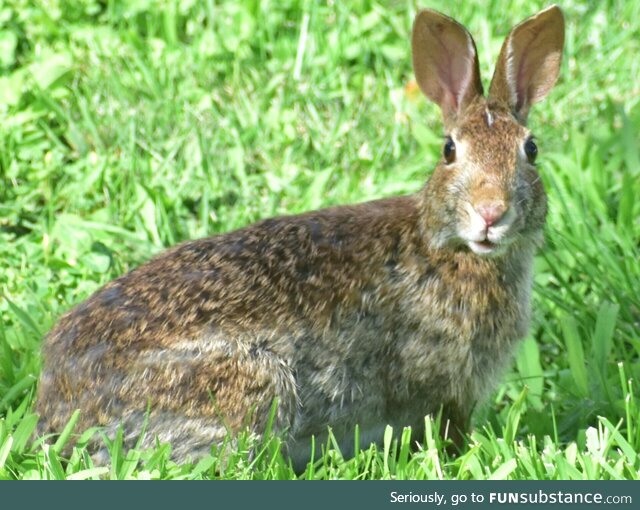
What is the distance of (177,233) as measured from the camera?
6.79 metres

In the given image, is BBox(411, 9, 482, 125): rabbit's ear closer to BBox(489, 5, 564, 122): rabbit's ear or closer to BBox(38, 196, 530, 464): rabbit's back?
BBox(489, 5, 564, 122): rabbit's ear

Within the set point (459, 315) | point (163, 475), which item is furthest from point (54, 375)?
point (459, 315)

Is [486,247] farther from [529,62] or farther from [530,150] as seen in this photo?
[529,62]

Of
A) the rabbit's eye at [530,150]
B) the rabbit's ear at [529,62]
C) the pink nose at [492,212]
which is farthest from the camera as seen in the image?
the rabbit's ear at [529,62]

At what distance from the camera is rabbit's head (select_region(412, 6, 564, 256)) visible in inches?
196

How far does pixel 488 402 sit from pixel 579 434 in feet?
2.05

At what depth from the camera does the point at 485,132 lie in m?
5.13

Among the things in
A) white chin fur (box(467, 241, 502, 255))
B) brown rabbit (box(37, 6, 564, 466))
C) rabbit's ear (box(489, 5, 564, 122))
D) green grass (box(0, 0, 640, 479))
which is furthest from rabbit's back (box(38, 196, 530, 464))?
rabbit's ear (box(489, 5, 564, 122))

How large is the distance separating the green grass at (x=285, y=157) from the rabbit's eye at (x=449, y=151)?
0.97 metres

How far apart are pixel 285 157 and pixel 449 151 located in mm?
2033

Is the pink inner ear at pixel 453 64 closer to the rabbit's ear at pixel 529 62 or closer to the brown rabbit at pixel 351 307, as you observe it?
the brown rabbit at pixel 351 307

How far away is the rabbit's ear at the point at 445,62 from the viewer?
5.39 m

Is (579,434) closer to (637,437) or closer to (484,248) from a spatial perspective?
(637,437)

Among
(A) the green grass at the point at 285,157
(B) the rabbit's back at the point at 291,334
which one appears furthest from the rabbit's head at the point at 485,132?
(A) the green grass at the point at 285,157
